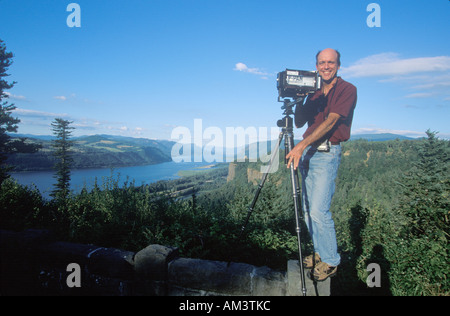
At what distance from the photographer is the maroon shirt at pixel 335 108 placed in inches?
85.0

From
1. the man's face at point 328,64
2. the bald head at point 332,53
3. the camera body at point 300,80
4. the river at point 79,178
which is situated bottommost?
the river at point 79,178

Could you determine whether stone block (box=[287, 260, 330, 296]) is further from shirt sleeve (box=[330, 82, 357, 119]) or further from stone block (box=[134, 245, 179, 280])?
shirt sleeve (box=[330, 82, 357, 119])

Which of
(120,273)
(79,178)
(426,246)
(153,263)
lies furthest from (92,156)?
(426,246)

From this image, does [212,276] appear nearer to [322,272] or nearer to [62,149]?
[322,272]

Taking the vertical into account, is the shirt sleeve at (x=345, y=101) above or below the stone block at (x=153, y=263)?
above

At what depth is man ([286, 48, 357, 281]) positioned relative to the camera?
214 centimetres

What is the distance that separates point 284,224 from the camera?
5.31 m

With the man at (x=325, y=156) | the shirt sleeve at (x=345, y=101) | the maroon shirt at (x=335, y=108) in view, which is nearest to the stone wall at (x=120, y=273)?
the man at (x=325, y=156)

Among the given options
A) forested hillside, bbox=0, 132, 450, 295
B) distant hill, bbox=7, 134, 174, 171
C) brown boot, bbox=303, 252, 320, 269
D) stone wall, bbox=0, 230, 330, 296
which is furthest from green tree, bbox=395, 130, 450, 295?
distant hill, bbox=7, 134, 174, 171

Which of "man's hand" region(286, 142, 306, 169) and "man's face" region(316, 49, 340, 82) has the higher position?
"man's face" region(316, 49, 340, 82)

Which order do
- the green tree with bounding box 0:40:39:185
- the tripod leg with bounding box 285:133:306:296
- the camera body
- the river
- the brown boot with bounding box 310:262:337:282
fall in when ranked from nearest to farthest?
the tripod leg with bounding box 285:133:306:296 < the brown boot with bounding box 310:262:337:282 < the camera body < the river < the green tree with bounding box 0:40:39:185

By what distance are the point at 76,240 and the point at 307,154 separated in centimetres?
390

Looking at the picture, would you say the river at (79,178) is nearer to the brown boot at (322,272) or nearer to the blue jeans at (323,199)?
the blue jeans at (323,199)

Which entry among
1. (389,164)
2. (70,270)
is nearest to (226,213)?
(70,270)
